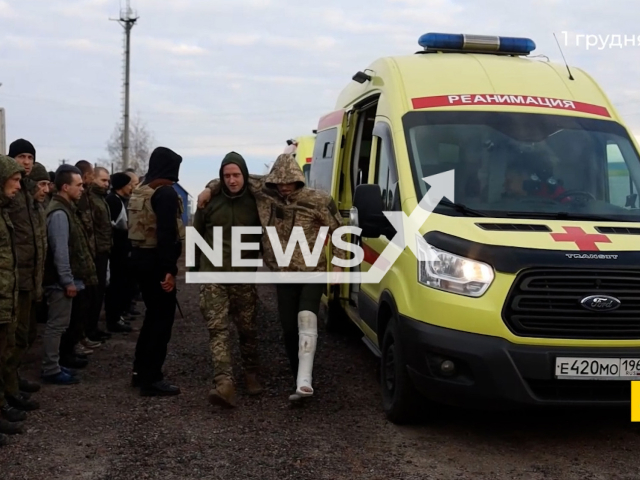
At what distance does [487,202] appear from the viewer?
17.9ft

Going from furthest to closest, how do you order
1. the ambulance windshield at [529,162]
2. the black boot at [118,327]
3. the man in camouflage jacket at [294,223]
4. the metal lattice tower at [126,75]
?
the metal lattice tower at [126,75], the black boot at [118,327], the man in camouflage jacket at [294,223], the ambulance windshield at [529,162]

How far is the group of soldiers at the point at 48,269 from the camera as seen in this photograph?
5.31 meters

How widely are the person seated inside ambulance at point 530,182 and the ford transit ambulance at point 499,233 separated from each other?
1 cm

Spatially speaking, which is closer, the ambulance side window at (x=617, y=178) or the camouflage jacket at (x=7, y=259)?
the camouflage jacket at (x=7, y=259)

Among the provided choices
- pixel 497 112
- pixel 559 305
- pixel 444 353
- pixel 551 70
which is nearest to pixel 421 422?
pixel 444 353

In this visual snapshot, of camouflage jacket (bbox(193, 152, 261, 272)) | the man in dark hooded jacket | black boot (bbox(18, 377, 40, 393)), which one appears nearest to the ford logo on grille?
camouflage jacket (bbox(193, 152, 261, 272))

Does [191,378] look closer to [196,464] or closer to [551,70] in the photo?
[196,464]

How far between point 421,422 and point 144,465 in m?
1.96

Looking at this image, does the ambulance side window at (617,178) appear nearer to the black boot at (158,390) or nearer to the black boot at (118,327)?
the black boot at (158,390)

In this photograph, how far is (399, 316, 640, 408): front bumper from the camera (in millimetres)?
4707

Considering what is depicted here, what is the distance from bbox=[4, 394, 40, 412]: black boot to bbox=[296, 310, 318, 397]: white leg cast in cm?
198

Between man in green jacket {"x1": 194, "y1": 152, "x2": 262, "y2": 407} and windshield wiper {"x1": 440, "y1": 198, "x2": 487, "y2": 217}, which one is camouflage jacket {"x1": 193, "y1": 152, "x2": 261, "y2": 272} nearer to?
man in green jacket {"x1": 194, "y1": 152, "x2": 262, "y2": 407}

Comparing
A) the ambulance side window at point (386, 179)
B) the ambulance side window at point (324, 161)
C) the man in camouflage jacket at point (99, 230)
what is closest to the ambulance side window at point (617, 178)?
the ambulance side window at point (386, 179)

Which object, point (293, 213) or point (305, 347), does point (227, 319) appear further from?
point (293, 213)
